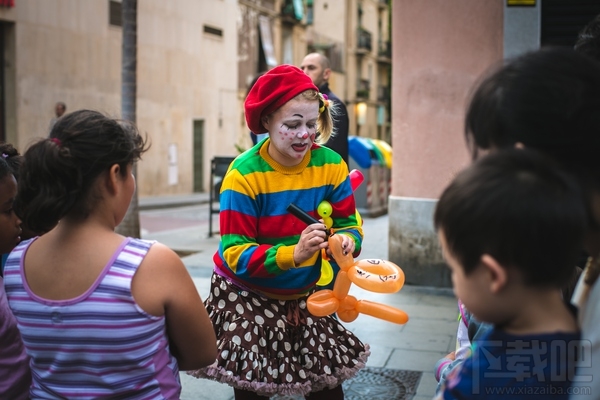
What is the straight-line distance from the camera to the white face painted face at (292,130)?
283 centimetres

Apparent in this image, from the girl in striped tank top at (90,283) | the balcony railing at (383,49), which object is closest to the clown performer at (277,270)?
the girl in striped tank top at (90,283)

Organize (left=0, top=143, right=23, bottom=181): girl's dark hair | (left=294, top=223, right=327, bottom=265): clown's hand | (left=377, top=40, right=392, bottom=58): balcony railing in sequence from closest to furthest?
1. (left=0, top=143, right=23, bottom=181): girl's dark hair
2. (left=294, top=223, right=327, bottom=265): clown's hand
3. (left=377, top=40, right=392, bottom=58): balcony railing

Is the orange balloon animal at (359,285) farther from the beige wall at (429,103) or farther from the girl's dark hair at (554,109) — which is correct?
the beige wall at (429,103)

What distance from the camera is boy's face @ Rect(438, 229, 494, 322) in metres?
1.32

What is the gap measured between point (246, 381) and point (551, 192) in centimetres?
170

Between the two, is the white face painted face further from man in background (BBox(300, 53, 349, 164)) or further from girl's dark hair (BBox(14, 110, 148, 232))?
man in background (BBox(300, 53, 349, 164))

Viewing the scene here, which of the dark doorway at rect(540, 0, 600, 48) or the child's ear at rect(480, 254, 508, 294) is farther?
the dark doorway at rect(540, 0, 600, 48)

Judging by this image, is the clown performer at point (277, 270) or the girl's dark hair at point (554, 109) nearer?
the girl's dark hair at point (554, 109)

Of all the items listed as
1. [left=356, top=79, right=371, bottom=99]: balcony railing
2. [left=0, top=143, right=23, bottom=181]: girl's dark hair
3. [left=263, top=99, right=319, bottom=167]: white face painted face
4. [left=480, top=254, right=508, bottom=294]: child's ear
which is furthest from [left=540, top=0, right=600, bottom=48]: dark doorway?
[left=356, top=79, right=371, bottom=99]: balcony railing

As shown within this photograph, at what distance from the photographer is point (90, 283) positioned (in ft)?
5.86

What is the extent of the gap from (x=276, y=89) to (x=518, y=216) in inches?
67.7

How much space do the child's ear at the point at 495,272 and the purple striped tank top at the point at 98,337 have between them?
851 mm

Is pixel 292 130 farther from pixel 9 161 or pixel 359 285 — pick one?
pixel 9 161

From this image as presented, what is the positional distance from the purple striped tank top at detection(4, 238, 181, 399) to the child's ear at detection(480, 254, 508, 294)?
2.79 feet
